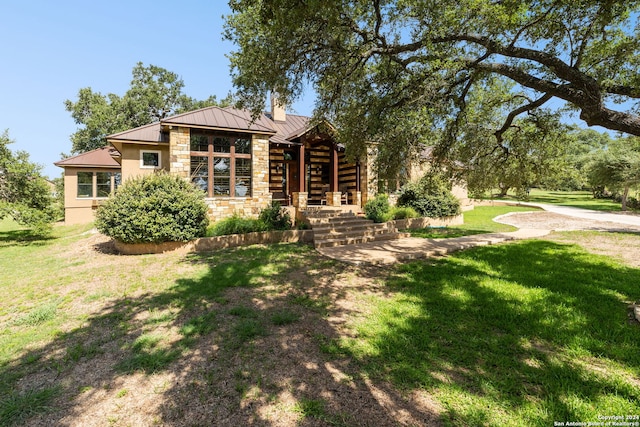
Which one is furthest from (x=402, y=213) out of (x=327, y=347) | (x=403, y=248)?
(x=327, y=347)

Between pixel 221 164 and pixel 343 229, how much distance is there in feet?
23.6

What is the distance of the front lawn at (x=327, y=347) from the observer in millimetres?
2693

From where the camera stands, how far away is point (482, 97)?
10062 mm

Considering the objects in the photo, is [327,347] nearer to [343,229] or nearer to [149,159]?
[343,229]

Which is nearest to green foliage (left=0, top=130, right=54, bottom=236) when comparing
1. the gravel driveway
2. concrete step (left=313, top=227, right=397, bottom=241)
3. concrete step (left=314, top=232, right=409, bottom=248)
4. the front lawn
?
the front lawn

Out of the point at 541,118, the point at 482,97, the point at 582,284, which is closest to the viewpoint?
the point at 582,284

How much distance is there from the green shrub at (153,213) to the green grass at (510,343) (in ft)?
23.9

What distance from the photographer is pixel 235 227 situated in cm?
1089

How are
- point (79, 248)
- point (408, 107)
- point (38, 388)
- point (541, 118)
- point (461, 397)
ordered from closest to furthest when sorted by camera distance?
1. point (461, 397)
2. point (38, 388)
3. point (408, 107)
4. point (541, 118)
5. point (79, 248)

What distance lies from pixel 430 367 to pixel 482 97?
395 inches

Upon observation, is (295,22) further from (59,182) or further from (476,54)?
(59,182)

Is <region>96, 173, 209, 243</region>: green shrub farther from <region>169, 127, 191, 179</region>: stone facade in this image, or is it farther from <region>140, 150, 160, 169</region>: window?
<region>140, 150, 160, 169</region>: window

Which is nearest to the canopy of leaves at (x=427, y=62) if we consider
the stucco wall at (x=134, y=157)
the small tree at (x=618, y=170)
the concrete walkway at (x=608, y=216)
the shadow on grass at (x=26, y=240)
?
the stucco wall at (x=134, y=157)

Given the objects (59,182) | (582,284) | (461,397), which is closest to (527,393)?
(461,397)
